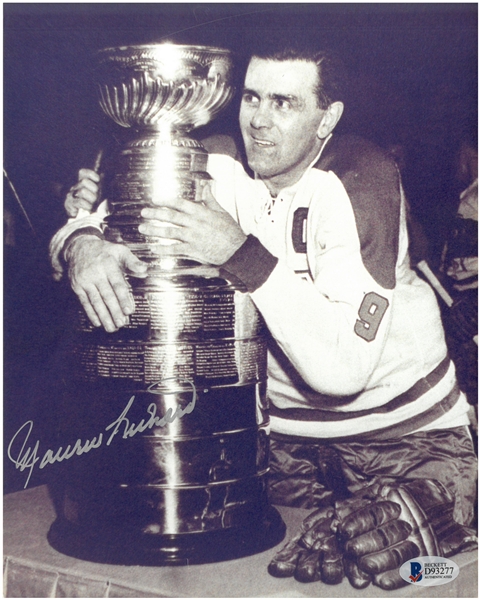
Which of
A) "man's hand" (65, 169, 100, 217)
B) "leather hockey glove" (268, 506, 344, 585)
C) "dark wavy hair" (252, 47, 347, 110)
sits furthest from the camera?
"man's hand" (65, 169, 100, 217)

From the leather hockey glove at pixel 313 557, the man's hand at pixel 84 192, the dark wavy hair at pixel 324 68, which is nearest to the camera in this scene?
the leather hockey glove at pixel 313 557

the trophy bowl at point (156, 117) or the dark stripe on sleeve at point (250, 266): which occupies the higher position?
the trophy bowl at point (156, 117)

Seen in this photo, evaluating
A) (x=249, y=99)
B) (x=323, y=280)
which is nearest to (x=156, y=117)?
(x=249, y=99)

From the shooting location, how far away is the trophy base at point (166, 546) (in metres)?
2.49

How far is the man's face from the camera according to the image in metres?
2.57

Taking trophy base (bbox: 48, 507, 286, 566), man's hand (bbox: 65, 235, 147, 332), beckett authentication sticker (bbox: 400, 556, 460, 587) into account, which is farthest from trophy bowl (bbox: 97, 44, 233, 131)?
beckett authentication sticker (bbox: 400, 556, 460, 587)

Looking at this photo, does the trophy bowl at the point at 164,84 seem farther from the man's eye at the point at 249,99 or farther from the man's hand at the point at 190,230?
the man's hand at the point at 190,230

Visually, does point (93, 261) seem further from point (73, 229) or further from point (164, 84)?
point (164, 84)

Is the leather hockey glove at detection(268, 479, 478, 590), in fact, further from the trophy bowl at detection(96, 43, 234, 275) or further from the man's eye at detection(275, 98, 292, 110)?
the man's eye at detection(275, 98, 292, 110)

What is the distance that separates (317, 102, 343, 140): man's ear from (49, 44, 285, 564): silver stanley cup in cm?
32

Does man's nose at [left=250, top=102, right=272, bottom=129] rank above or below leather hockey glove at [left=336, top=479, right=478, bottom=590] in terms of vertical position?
above

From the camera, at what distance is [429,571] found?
2521mm
